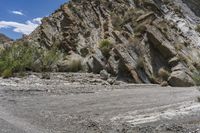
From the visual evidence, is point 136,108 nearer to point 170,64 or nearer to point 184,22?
point 170,64

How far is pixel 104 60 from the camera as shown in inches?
1640

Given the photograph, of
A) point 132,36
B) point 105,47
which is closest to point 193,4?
point 132,36

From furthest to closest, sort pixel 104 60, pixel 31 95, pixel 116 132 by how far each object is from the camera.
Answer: pixel 104 60 → pixel 31 95 → pixel 116 132

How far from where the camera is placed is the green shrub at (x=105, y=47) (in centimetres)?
4216

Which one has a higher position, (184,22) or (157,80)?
(184,22)

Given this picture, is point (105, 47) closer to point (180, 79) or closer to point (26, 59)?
point (26, 59)

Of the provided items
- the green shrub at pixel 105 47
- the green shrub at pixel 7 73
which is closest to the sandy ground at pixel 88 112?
the green shrub at pixel 7 73

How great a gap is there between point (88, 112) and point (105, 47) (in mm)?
24235

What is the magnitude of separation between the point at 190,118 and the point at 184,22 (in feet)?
133

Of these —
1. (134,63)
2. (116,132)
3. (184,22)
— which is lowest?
(116,132)

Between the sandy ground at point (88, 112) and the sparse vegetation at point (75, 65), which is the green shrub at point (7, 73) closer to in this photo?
the sparse vegetation at point (75, 65)

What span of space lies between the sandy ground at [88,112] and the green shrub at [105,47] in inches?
541

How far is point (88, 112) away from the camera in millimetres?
18922

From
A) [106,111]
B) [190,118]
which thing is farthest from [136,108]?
[190,118]
